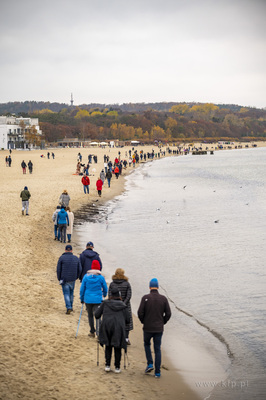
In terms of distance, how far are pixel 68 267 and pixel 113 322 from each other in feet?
9.34

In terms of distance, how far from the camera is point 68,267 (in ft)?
33.4

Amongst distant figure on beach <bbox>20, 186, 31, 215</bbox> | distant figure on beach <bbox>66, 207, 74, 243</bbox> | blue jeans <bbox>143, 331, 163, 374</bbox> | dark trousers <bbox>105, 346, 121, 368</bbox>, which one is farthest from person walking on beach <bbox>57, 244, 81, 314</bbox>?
distant figure on beach <bbox>20, 186, 31, 215</bbox>

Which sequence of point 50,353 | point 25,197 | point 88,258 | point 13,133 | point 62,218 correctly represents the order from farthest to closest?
point 13,133, point 25,197, point 62,218, point 88,258, point 50,353

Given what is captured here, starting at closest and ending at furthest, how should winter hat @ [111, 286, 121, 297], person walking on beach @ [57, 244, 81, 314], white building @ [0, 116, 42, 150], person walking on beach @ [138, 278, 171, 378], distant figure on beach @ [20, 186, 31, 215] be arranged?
winter hat @ [111, 286, 121, 297] → person walking on beach @ [138, 278, 171, 378] → person walking on beach @ [57, 244, 81, 314] → distant figure on beach @ [20, 186, 31, 215] → white building @ [0, 116, 42, 150]

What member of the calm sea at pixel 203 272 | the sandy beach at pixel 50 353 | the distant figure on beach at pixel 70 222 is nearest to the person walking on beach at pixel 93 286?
the sandy beach at pixel 50 353

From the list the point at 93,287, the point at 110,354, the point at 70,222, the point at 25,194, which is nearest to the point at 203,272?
the point at 70,222

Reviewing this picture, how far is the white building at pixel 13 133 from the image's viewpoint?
116750 mm

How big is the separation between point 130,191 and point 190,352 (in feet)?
101

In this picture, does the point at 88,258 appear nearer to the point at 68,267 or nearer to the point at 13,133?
the point at 68,267

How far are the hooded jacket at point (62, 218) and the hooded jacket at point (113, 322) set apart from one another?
34.8 feet

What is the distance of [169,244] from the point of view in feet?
69.1

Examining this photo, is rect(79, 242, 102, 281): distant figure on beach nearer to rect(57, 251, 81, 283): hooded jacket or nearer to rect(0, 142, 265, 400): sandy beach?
rect(57, 251, 81, 283): hooded jacket

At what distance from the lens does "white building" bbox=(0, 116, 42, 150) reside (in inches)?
4596

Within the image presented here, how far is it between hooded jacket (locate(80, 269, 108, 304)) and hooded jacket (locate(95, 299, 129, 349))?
1073mm
